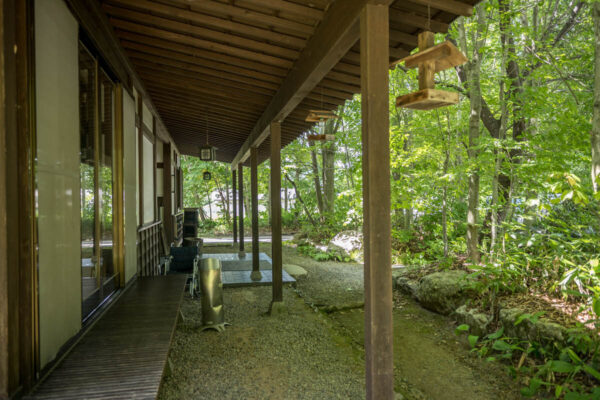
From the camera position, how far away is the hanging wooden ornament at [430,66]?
2.03 meters

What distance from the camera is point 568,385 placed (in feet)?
9.53

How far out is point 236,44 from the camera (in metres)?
3.26

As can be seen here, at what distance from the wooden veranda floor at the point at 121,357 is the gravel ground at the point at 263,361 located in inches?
22.7

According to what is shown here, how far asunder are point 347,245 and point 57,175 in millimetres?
8549

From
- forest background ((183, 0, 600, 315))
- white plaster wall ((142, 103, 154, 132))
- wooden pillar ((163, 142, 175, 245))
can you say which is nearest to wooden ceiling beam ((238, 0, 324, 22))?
forest background ((183, 0, 600, 315))

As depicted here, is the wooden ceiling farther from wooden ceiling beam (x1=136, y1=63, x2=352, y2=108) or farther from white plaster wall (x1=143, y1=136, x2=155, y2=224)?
white plaster wall (x1=143, y1=136, x2=155, y2=224)

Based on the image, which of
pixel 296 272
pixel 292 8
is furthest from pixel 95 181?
pixel 296 272

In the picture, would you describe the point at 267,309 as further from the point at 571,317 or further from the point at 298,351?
the point at 571,317

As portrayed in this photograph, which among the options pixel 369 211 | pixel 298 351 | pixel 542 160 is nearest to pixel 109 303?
pixel 298 351

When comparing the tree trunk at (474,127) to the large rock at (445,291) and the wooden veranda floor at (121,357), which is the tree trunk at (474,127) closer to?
the large rock at (445,291)

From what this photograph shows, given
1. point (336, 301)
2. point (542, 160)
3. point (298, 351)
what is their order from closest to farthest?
point (298, 351) → point (542, 160) → point (336, 301)

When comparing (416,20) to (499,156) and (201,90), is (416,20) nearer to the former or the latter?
(201,90)

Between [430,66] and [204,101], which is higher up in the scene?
[204,101]

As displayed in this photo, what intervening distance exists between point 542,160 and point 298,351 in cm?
391
